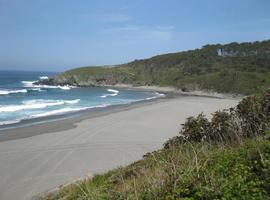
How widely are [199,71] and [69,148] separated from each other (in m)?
86.6

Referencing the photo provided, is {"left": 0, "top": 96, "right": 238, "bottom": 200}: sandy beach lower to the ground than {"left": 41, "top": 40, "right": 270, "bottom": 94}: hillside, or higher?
lower

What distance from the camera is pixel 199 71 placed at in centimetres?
10550

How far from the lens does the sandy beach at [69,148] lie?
16.3m

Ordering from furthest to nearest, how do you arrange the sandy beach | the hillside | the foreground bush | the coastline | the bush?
the hillside
the coastline
the sandy beach
the bush
the foreground bush

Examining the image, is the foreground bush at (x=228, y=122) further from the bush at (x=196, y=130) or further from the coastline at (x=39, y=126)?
the coastline at (x=39, y=126)

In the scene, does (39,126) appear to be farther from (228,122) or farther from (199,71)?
(199,71)

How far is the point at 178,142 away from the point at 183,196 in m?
7.81

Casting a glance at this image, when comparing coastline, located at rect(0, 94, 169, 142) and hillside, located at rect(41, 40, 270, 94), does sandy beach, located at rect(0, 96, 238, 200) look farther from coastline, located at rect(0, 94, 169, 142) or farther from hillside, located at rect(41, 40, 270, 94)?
hillside, located at rect(41, 40, 270, 94)

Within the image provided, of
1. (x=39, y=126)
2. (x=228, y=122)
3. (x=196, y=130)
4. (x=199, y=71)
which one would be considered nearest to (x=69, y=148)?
(x=39, y=126)

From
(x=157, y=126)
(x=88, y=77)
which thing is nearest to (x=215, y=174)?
(x=157, y=126)

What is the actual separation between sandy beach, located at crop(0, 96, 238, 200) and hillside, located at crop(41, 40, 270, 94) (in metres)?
52.4

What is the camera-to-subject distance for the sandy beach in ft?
53.5

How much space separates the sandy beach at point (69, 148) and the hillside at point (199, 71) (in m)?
52.4

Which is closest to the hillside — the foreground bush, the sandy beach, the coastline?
the coastline
